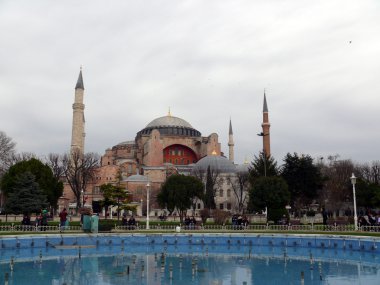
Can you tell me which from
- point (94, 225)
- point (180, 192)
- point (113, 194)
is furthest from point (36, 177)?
point (94, 225)

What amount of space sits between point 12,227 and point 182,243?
8592mm

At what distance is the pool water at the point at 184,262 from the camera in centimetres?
918

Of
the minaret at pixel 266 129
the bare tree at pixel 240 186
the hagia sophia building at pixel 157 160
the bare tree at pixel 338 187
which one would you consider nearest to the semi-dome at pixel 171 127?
the hagia sophia building at pixel 157 160

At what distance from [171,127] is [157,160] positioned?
8.78 meters

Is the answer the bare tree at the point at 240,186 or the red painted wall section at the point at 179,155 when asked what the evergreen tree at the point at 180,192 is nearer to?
the bare tree at the point at 240,186

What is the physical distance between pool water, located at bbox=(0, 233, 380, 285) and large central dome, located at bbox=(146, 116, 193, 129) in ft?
158

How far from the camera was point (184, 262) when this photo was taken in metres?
11.9

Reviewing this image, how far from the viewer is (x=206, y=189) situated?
3991cm

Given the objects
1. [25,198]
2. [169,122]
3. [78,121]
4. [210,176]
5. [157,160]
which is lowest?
[25,198]

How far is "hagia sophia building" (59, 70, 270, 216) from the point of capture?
156 ft

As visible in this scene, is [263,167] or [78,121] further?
[78,121]

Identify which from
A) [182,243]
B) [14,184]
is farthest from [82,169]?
[182,243]

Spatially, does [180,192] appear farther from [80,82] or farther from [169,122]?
[169,122]

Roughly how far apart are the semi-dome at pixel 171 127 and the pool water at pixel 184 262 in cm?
4693
